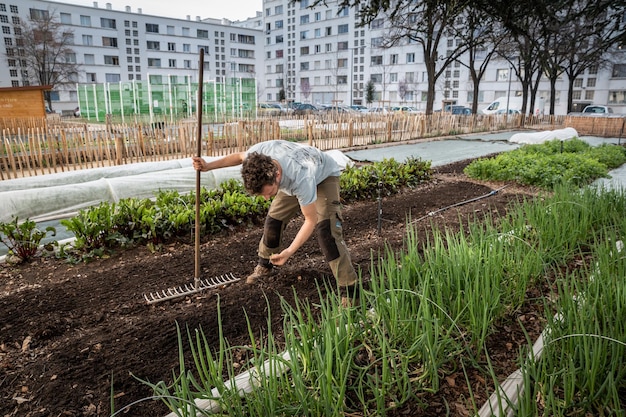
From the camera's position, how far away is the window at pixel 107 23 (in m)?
52.9

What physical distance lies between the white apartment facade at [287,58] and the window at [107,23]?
0.11 m

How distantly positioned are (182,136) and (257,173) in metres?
7.84

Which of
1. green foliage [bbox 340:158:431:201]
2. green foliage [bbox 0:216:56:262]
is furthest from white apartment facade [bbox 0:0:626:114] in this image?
green foliage [bbox 0:216:56:262]

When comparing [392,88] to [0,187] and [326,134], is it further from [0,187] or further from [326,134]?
[0,187]

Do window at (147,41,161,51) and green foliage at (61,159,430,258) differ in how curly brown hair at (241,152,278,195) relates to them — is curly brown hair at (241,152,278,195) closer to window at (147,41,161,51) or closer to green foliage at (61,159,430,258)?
green foliage at (61,159,430,258)

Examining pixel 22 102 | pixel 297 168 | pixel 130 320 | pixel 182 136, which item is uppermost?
pixel 22 102

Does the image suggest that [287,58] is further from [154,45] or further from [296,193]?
[296,193]

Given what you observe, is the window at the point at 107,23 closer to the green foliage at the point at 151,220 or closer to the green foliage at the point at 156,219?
the green foliage at the point at 156,219

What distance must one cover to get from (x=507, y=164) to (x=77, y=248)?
6.61 m

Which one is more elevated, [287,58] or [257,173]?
[287,58]

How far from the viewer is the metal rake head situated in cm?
320

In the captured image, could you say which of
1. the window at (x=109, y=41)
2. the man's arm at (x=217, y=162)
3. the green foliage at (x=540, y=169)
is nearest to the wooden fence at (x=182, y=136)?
the green foliage at (x=540, y=169)

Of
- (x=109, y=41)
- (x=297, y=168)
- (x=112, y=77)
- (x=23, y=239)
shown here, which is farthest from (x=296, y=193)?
(x=109, y=41)

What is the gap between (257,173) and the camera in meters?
2.45
